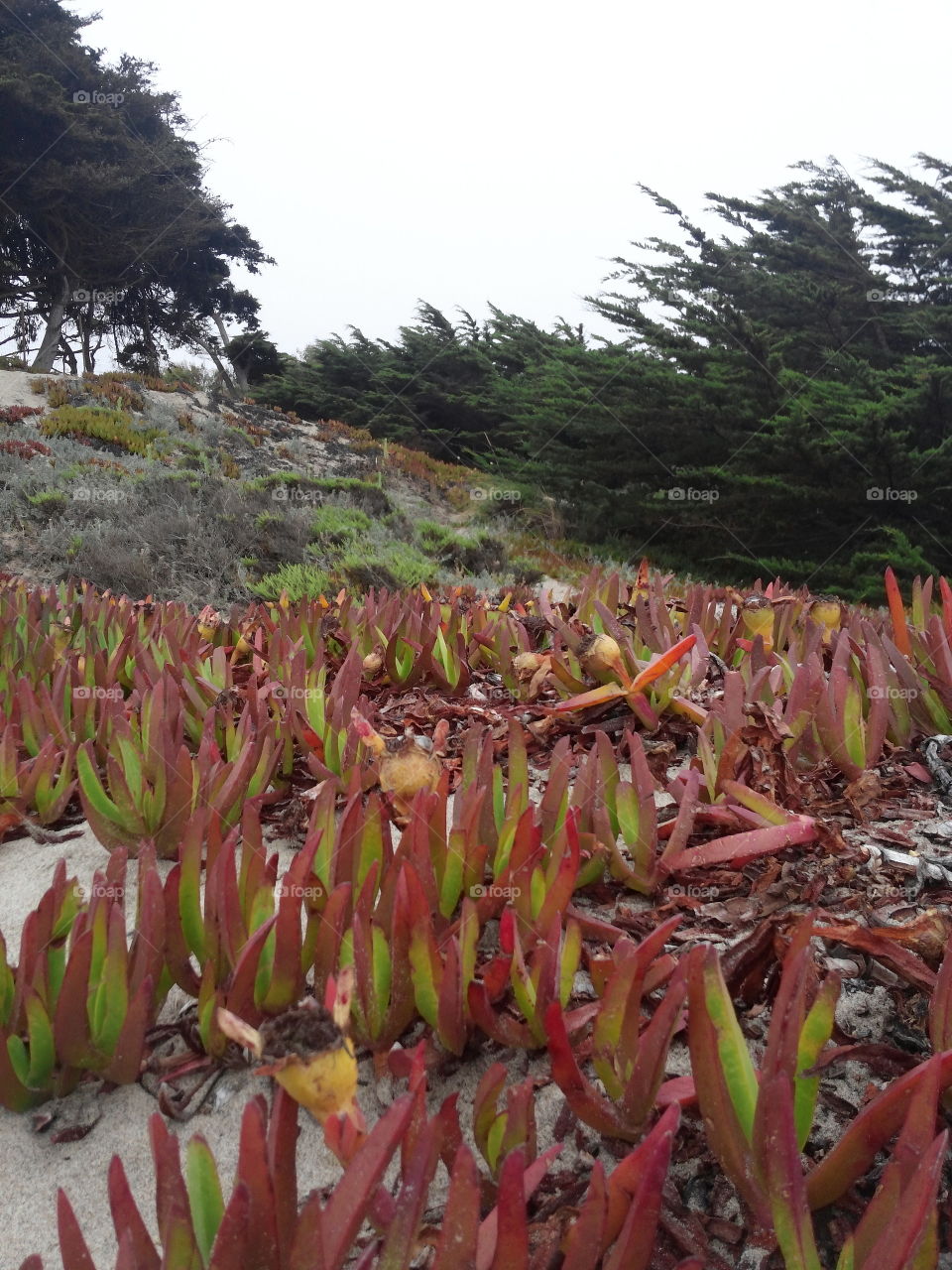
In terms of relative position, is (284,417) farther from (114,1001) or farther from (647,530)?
(114,1001)

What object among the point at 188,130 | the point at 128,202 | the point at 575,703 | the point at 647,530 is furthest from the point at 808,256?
the point at 188,130

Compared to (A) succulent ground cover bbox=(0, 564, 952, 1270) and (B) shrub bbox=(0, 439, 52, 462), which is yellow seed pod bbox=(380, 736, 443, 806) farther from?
(B) shrub bbox=(0, 439, 52, 462)

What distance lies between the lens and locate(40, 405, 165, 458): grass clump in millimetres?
12055

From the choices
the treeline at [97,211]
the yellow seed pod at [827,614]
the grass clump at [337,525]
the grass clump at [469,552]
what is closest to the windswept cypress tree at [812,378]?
the grass clump at [469,552]

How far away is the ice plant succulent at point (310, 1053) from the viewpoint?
74 cm

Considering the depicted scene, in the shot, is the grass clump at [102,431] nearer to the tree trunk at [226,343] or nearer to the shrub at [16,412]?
the shrub at [16,412]

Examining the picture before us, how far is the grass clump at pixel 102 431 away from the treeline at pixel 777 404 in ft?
19.0

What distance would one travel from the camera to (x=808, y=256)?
11.6 m

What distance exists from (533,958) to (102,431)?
12995 millimetres

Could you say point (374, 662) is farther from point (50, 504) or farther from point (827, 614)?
point (50, 504)

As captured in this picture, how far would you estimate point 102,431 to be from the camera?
1221 cm

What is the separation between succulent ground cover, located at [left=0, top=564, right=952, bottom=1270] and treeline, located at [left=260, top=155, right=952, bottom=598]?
737cm

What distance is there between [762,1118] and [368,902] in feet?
1.82

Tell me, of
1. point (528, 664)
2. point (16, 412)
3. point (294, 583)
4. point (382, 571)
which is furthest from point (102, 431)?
point (528, 664)
